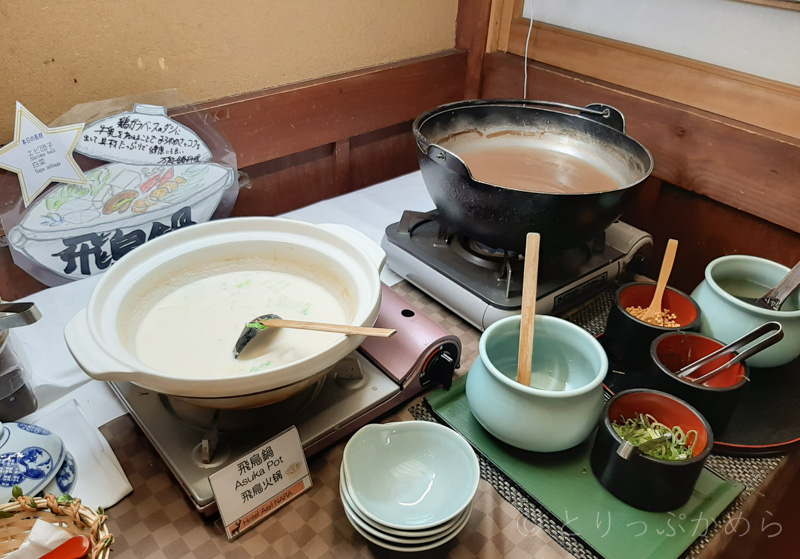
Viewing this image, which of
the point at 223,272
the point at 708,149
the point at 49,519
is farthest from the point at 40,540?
the point at 708,149

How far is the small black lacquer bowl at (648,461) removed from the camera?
2.50 ft

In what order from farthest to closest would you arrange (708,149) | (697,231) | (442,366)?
(697,231) < (708,149) < (442,366)

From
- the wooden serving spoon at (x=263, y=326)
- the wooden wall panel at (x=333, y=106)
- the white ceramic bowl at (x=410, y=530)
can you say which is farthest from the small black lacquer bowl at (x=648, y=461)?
the wooden wall panel at (x=333, y=106)

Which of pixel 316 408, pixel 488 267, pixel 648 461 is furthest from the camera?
pixel 488 267

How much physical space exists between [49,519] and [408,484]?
0.45 meters

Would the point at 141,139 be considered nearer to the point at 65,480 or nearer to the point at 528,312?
the point at 65,480

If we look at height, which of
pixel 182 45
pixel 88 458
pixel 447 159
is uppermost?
pixel 182 45

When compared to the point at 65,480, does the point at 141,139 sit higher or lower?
higher

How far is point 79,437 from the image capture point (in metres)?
0.90

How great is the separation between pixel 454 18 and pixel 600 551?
57.8 inches

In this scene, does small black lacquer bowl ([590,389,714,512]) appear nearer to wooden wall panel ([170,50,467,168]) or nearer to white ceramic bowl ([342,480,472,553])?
white ceramic bowl ([342,480,472,553])

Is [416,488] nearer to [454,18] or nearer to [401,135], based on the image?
[401,135]

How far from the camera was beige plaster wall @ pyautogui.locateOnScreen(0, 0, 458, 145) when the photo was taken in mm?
1041

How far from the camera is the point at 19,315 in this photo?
0.74 metres
